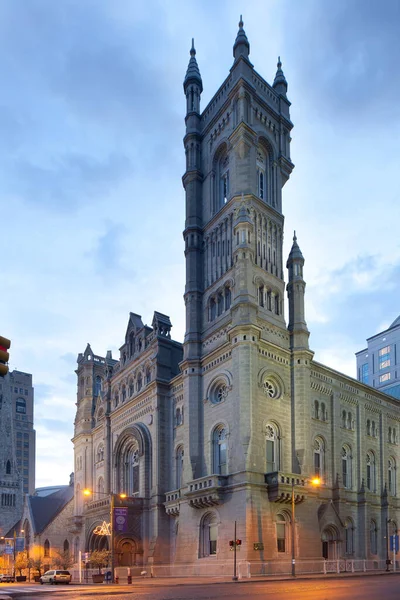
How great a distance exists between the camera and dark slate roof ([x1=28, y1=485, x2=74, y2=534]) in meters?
100

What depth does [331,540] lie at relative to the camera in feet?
195

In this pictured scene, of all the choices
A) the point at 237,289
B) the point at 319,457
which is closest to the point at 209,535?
the point at 319,457

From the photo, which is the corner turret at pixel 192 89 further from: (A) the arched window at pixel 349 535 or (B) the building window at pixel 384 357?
(B) the building window at pixel 384 357

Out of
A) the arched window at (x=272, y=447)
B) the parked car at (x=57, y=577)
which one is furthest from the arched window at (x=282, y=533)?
the parked car at (x=57, y=577)

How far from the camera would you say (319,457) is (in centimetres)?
6238

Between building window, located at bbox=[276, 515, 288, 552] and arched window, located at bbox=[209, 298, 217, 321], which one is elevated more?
arched window, located at bbox=[209, 298, 217, 321]

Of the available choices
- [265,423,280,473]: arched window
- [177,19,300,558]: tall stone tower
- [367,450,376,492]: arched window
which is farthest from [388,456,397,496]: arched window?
[265,423,280,473]: arched window

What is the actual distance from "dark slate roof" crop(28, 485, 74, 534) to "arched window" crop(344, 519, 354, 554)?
51.5 m

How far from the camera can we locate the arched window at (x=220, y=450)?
188 feet

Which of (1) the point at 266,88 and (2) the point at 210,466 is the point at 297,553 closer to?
(2) the point at 210,466

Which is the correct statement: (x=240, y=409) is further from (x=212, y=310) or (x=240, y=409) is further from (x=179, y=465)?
(x=179, y=465)

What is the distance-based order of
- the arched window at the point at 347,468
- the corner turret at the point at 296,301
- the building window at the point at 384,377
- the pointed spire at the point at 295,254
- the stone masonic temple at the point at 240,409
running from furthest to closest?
1. the building window at the point at 384,377
2. the arched window at the point at 347,468
3. the pointed spire at the point at 295,254
4. the corner turret at the point at 296,301
5. the stone masonic temple at the point at 240,409

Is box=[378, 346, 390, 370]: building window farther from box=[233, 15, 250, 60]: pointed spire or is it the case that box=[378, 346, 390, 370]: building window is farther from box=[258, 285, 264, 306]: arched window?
box=[233, 15, 250, 60]: pointed spire

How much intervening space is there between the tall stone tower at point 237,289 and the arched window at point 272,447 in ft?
0.31
